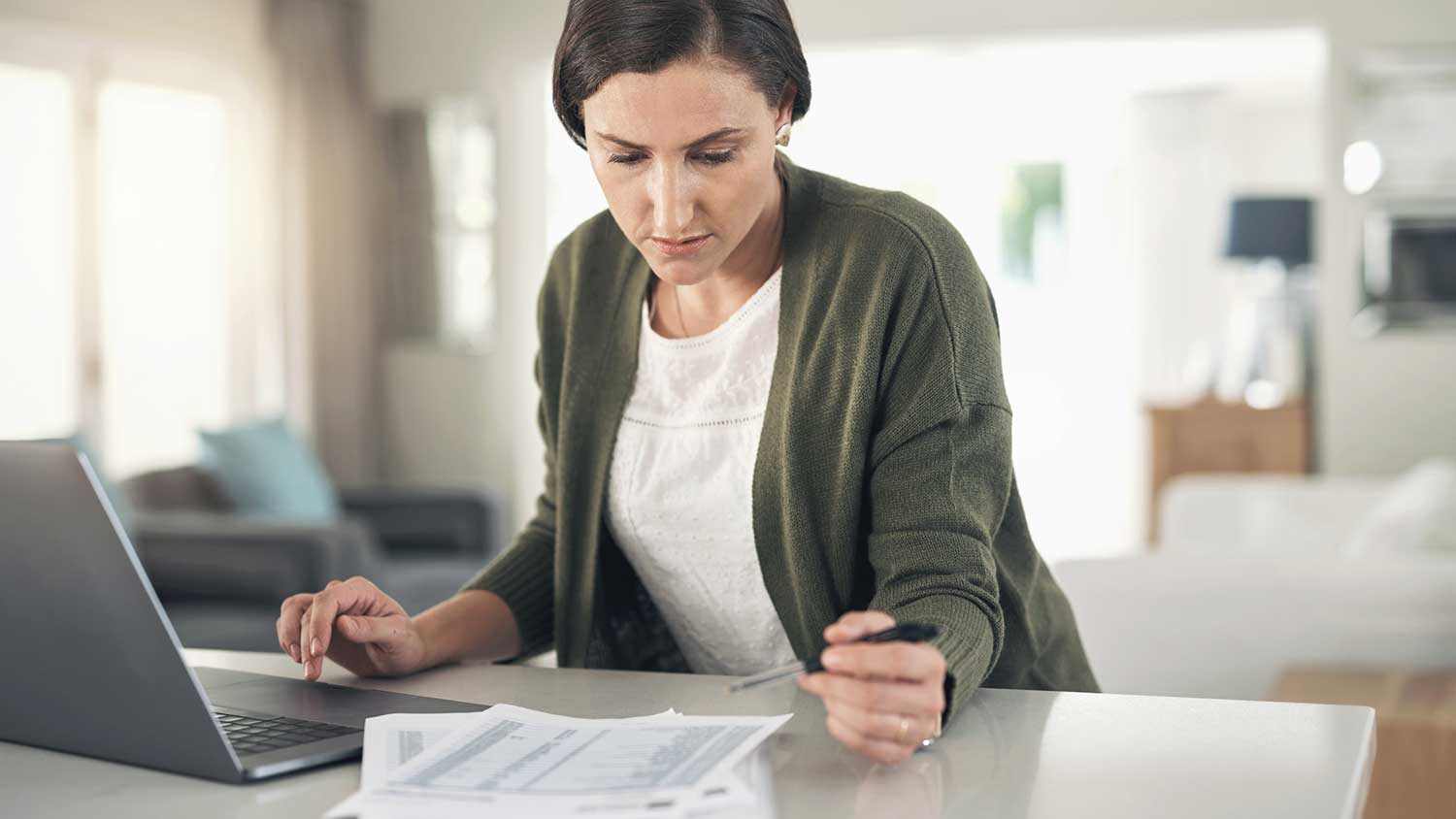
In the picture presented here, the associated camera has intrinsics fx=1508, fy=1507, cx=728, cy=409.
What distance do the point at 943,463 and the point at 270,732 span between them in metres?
0.59

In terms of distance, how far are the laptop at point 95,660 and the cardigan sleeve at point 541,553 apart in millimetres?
395

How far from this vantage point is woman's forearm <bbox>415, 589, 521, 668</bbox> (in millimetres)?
1447

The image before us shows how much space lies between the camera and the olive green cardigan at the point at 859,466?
50.3 inches

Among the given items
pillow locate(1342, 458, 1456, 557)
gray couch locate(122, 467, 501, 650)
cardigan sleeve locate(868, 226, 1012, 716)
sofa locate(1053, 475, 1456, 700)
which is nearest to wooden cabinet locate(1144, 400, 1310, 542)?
pillow locate(1342, 458, 1456, 557)

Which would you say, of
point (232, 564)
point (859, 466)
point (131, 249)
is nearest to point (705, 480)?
point (859, 466)

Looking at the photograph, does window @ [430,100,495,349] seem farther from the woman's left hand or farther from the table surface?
the woman's left hand

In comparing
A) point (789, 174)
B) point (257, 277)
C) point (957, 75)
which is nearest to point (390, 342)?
point (257, 277)

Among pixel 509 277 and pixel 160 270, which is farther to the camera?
pixel 509 277

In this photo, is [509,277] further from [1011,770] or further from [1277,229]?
[1011,770]

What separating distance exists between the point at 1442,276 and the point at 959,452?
5.08 m

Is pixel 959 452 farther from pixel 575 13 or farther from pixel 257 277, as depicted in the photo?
pixel 257 277

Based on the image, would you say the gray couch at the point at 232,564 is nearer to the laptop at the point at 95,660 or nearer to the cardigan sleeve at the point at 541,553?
the cardigan sleeve at the point at 541,553

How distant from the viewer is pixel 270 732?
1.16 m

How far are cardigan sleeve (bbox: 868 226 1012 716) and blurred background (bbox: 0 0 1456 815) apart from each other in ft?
6.66
